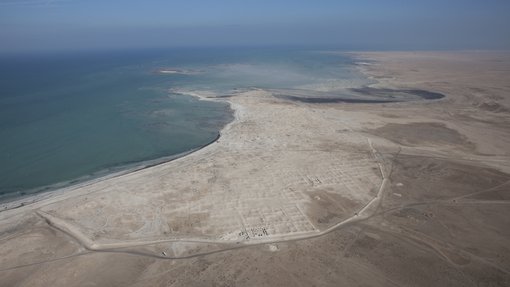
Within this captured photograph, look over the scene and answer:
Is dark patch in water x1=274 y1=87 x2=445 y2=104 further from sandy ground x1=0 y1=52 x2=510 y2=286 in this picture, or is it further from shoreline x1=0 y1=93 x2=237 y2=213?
shoreline x1=0 y1=93 x2=237 y2=213

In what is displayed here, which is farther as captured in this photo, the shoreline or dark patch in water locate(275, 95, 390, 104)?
dark patch in water locate(275, 95, 390, 104)

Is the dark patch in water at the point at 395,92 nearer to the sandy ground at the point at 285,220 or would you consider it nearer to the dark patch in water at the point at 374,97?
the dark patch in water at the point at 374,97

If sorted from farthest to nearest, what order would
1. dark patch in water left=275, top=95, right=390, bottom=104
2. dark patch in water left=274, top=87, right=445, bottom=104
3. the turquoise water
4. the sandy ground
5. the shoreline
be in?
dark patch in water left=274, top=87, right=445, bottom=104 < dark patch in water left=275, top=95, right=390, bottom=104 < the turquoise water < the shoreline < the sandy ground

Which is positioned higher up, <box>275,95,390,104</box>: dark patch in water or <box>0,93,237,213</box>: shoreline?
<box>275,95,390,104</box>: dark patch in water

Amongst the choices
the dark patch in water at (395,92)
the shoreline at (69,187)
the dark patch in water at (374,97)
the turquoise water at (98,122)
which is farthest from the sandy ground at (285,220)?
the dark patch in water at (395,92)

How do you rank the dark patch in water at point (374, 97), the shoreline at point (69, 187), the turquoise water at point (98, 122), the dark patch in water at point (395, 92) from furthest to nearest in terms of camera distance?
the dark patch in water at point (395, 92) < the dark patch in water at point (374, 97) < the turquoise water at point (98, 122) < the shoreline at point (69, 187)

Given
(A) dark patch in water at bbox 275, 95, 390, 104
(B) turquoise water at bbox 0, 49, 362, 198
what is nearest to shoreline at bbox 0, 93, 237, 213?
(B) turquoise water at bbox 0, 49, 362, 198

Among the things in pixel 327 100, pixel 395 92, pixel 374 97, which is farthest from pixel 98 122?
pixel 395 92

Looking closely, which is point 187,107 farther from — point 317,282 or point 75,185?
point 317,282

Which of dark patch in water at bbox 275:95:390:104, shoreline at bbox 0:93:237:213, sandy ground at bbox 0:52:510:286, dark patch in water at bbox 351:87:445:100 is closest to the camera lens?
sandy ground at bbox 0:52:510:286
